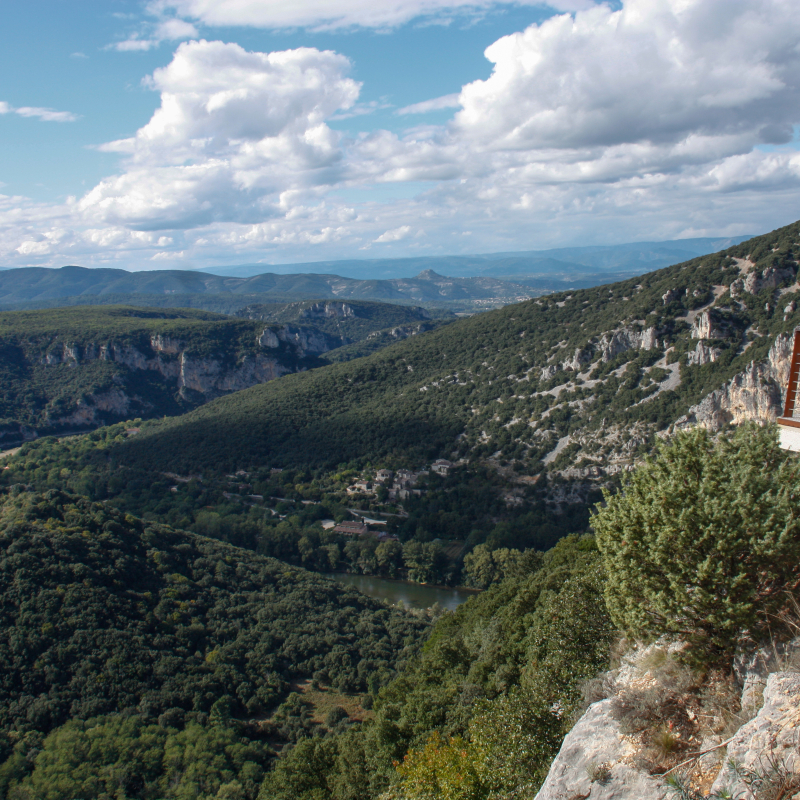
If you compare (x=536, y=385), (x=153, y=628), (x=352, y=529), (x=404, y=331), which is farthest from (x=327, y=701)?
(x=404, y=331)

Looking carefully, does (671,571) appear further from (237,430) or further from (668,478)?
(237,430)

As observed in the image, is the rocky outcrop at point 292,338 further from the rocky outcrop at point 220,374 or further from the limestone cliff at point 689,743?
the limestone cliff at point 689,743

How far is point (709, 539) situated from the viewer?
9070mm

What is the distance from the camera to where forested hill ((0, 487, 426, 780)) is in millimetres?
26844

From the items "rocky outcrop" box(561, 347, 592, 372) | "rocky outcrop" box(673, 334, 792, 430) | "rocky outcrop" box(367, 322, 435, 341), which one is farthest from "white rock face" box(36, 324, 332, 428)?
"rocky outcrop" box(673, 334, 792, 430)

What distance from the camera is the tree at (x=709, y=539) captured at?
28.4ft

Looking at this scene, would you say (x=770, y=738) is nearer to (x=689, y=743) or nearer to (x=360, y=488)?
(x=689, y=743)

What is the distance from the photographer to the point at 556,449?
63.9m

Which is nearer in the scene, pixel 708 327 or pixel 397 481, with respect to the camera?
pixel 708 327

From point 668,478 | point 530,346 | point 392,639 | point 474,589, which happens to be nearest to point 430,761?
point 668,478

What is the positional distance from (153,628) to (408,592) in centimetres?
2467

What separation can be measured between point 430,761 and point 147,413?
425 feet

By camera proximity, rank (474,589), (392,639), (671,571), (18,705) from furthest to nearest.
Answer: (474,589)
(392,639)
(18,705)
(671,571)

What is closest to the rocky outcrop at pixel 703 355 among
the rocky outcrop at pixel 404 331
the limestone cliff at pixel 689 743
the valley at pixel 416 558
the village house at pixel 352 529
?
the valley at pixel 416 558
